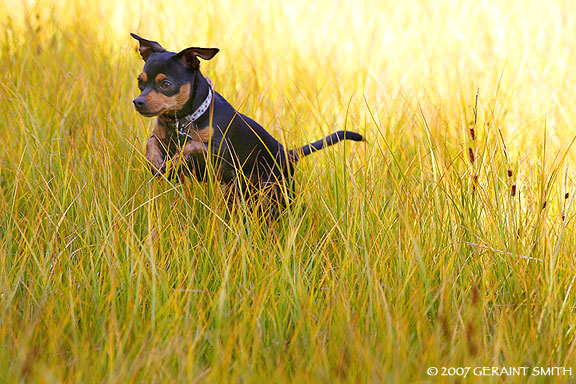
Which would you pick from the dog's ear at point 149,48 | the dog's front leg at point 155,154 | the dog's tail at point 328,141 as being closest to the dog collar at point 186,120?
the dog's front leg at point 155,154

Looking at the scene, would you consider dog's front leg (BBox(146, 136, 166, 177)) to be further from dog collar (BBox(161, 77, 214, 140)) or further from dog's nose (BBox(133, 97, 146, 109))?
dog's nose (BBox(133, 97, 146, 109))

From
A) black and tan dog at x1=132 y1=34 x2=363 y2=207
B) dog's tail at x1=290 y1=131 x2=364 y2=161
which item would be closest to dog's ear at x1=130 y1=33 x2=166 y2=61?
Answer: black and tan dog at x1=132 y1=34 x2=363 y2=207

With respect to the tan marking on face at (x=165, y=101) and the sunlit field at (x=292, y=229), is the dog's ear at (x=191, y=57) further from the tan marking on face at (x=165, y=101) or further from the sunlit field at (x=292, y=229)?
the sunlit field at (x=292, y=229)

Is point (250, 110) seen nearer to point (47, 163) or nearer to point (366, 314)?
point (47, 163)

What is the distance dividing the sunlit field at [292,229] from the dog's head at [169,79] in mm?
229

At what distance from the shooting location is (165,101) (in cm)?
287

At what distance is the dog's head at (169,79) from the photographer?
284cm

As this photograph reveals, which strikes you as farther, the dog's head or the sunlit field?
the dog's head

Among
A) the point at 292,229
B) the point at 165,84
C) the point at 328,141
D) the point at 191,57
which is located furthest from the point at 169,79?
the point at 292,229

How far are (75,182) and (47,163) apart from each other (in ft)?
0.73

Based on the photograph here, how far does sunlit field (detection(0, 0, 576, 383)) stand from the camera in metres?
1.99

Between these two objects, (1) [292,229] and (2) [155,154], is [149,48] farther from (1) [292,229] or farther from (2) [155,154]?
(1) [292,229]

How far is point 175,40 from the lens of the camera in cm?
496

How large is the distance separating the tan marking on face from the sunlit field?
0.66 ft
